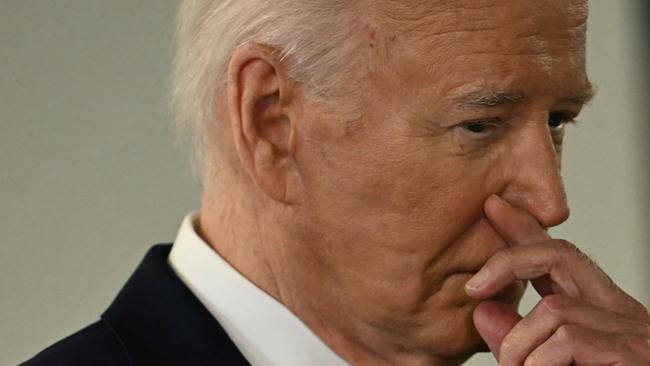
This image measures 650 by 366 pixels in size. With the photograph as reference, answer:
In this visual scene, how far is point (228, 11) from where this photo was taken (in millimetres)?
2309

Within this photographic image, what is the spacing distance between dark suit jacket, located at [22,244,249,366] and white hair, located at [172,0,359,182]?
0.20m

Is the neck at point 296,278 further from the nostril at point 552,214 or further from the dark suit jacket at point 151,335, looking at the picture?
the nostril at point 552,214

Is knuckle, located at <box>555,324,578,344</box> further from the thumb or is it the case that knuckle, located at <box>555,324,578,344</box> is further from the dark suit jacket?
the dark suit jacket

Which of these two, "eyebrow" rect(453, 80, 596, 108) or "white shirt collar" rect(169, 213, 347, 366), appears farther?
"white shirt collar" rect(169, 213, 347, 366)

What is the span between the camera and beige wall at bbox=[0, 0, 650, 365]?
3256 mm

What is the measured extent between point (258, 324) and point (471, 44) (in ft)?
1.60

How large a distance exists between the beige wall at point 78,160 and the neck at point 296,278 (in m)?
0.97

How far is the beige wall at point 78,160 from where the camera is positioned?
3.26 m

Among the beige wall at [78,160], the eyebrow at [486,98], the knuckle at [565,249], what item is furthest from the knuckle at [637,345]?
the beige wall at [78,160]

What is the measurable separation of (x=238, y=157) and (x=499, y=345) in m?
0.44

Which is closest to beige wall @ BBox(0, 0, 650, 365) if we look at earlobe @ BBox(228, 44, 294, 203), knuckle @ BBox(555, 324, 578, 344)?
earlobe @ BBox(228, 44, 294, 203)

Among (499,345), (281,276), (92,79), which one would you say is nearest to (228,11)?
(281,276)

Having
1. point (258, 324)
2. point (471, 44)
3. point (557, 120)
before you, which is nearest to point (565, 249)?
point (557, 120)

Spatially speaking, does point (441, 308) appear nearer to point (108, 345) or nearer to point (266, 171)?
point (266, 171)
